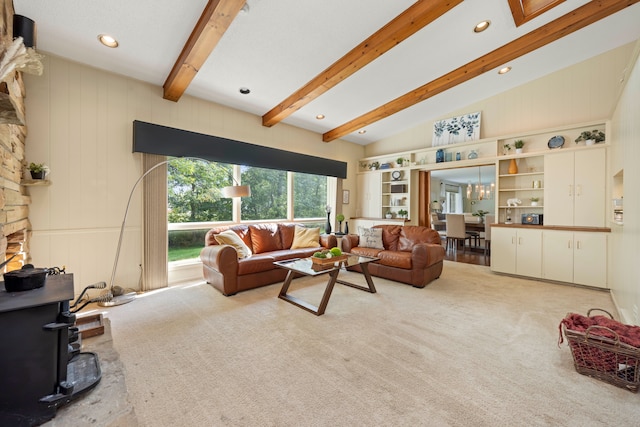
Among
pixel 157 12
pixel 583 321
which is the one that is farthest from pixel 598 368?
pixel 157 12

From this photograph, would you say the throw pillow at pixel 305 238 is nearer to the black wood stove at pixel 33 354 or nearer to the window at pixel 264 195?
the window at pixel 264 195

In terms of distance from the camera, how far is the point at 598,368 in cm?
182

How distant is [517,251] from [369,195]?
3.41 metres

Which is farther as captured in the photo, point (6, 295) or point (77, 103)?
point (77, 103)

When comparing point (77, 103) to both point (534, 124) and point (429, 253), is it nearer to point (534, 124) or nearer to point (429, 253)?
point (429, 253)

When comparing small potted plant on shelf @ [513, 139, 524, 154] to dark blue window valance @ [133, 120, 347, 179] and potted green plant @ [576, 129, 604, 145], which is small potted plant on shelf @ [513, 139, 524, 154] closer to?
potted green plant @ [576, 129, 604, 145]

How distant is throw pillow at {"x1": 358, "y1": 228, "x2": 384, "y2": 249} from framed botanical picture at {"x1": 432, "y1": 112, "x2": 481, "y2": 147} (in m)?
2.77

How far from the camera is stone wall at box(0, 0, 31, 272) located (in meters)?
1.77

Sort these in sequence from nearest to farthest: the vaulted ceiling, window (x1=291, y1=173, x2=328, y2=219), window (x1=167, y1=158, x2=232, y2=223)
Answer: the vaulted ceiling < window (x1=167, y1=158, x2=232, y2=223) < window (x1=291, y1=173, x2=328, y2=219)

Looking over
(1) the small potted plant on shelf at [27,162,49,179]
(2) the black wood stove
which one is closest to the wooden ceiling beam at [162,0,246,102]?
(1) the small potted plant on shelf at [27,162,49,179]

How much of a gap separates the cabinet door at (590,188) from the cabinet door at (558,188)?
7 cm

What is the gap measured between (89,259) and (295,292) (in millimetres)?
2640

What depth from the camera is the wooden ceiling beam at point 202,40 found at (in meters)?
2.33

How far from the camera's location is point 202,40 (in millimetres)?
2660
